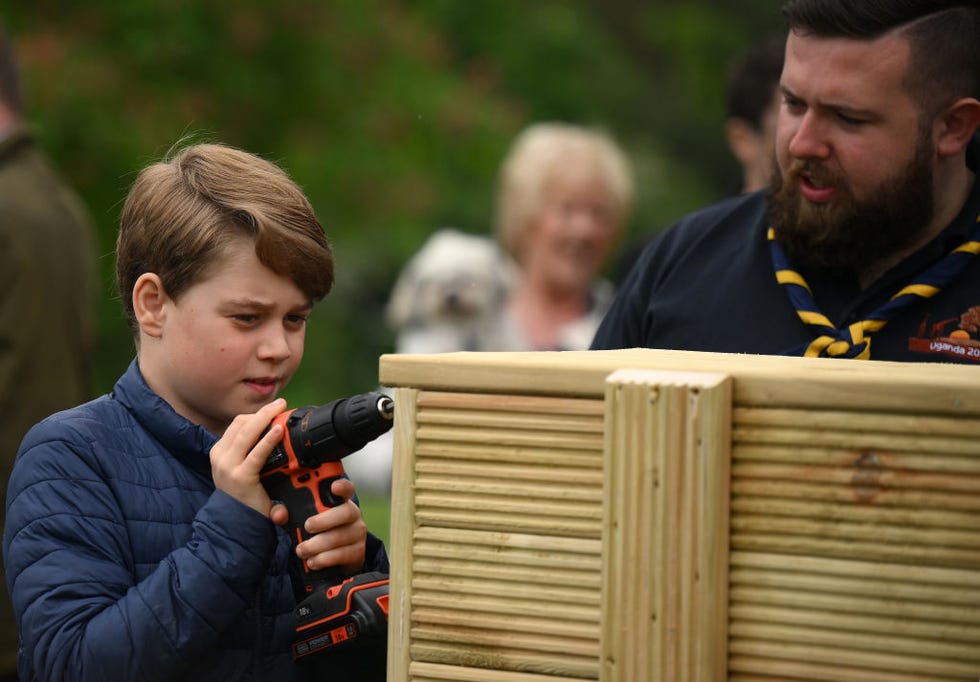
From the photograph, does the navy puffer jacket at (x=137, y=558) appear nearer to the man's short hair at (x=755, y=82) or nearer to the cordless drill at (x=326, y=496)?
the cordless drill at (x=326, y=496)

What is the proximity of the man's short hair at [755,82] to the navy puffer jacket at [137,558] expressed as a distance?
10.8 ft

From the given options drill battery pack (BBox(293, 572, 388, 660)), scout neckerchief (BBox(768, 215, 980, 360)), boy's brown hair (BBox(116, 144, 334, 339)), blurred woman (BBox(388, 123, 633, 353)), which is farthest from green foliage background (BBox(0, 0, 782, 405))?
drill battery pack (BBox(293, 572, 388, 660))

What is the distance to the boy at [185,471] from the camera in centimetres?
238

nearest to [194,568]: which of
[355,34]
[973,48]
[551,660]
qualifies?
[551,660]

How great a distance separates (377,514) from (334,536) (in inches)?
200

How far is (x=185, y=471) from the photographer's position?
263 cm

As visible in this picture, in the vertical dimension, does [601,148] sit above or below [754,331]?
above

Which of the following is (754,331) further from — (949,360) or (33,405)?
(33,405)

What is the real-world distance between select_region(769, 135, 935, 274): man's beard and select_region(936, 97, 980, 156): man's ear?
0.19 ft

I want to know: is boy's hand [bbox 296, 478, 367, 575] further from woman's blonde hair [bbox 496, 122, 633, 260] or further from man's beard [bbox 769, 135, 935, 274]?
woman's blonde hair [bbox 496, 122, 633, 260]

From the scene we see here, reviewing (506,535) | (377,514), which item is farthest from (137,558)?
(377,514)

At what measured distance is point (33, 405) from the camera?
4.70m

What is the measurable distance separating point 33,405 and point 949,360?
3.07 meters

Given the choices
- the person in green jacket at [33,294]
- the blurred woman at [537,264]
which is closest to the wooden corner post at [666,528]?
the person in green jacket at [33,294]
